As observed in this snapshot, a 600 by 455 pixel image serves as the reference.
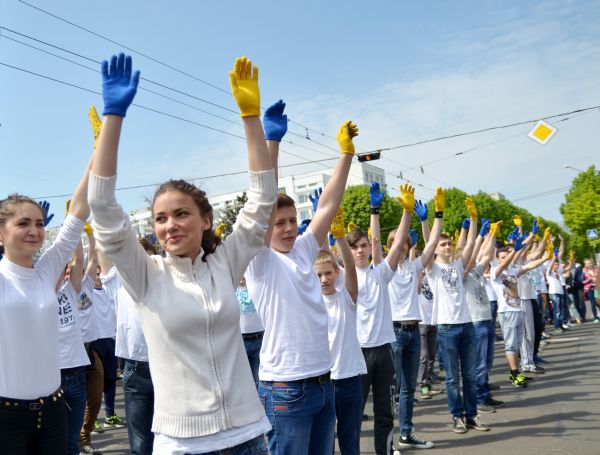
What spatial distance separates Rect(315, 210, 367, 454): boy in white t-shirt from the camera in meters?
4.39

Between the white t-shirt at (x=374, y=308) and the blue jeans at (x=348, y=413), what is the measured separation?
1.09 metres

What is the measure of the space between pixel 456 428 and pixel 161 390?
536 centimetres

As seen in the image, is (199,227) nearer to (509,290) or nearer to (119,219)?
(119,219)

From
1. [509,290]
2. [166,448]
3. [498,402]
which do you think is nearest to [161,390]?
[166,448]

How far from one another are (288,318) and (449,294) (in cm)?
410

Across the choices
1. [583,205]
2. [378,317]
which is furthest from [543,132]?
[583,205]

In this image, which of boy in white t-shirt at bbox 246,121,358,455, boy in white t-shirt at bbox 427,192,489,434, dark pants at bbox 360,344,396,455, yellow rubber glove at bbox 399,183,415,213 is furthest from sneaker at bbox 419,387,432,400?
boy in white t-shirt at bbox 246,121,358,455

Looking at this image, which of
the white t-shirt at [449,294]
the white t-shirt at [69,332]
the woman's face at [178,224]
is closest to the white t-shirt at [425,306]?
the white t-shirt at [449,294]

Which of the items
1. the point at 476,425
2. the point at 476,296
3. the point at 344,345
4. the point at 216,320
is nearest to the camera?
the point at 216,320

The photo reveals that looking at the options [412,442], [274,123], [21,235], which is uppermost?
[274,123]

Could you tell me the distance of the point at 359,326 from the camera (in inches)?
229

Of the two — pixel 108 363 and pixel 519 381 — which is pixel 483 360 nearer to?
pixel 519 381

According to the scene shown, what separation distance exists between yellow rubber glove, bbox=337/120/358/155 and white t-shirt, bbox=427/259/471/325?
12.3 ft

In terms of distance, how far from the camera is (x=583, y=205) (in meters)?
43.1
